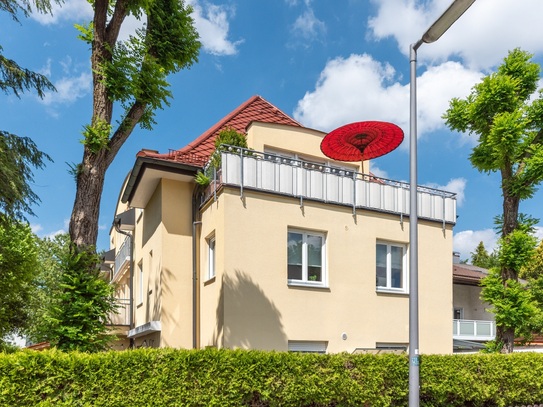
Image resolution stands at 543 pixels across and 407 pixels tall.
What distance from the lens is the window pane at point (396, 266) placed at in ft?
55.3

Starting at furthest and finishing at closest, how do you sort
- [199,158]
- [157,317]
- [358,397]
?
[199,158] → [157,317] → [358,397]

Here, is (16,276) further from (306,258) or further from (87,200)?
(306,258)

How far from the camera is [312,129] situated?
18.3 m

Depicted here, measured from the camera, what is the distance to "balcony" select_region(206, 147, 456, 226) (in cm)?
1433

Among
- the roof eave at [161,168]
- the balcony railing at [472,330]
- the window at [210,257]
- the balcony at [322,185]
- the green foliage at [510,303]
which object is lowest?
the balcony railing at [472,330]

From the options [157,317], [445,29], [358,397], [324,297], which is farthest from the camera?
[157,317]

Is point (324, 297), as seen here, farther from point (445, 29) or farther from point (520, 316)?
point (445, 29)

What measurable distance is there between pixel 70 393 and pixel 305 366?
4714 mm

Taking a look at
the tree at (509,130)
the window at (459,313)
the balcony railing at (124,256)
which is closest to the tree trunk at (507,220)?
the tree at (509,130)

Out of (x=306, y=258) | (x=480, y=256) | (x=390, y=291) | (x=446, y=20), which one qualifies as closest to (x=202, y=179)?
(x=306, y=258)

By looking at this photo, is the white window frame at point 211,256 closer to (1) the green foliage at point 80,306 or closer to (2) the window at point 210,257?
(2) the window at point 210,257

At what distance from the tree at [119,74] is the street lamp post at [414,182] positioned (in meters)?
5.68

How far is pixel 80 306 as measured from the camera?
10.3m

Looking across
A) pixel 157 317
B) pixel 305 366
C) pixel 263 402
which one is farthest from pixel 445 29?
pixel 157 317
